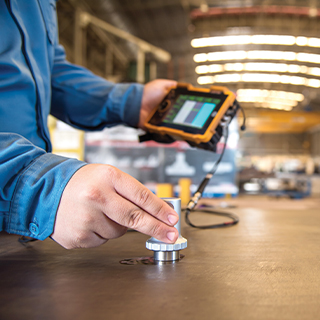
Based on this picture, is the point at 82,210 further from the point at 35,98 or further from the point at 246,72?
the point at 246,72

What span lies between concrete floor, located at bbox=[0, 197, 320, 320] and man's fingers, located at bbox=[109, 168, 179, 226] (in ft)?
0.21

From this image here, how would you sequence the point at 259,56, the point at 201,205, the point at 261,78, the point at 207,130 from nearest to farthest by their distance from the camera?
the point at 207,130 < the point at 201,205 < the point at 259,56 < the point at 261,78

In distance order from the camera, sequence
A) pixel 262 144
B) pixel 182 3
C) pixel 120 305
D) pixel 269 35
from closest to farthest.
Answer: pixel 120 305, pixel 269 35, pixel 182 3, pixel 262 144

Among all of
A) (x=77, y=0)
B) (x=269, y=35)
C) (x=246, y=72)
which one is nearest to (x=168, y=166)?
(x=269, y=35)

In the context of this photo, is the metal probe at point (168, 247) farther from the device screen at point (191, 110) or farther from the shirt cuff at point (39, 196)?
the device screen at point (191, 110)

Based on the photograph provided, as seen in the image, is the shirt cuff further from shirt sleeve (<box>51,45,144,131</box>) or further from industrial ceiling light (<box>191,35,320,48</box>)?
industrial ceiling light (<box>191,35,320,48</box>)

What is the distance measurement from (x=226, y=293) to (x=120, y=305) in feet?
0.34

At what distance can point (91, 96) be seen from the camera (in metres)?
0.87

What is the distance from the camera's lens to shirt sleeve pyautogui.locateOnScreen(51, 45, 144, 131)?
2.84ft

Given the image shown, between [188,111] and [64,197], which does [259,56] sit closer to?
[188,111]

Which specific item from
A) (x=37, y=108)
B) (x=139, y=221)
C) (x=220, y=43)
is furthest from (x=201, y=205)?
(x=220, y=43)

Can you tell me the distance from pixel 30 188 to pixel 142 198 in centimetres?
14

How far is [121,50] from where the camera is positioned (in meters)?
8.84

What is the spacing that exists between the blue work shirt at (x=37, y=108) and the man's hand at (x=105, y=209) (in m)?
0.02
